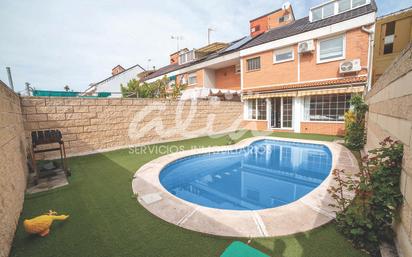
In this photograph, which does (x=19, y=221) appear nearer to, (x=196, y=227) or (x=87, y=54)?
(x=196, y=227)

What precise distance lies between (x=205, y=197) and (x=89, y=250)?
3.70m

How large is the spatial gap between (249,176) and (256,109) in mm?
13051

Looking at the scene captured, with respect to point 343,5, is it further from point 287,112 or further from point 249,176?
point 249,176

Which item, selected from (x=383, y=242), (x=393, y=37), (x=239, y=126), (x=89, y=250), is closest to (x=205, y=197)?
(x=89, y=250)

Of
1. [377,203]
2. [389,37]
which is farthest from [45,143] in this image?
[389,37]

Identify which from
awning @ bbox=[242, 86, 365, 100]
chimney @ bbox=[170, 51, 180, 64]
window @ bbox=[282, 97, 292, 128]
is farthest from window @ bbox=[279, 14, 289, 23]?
chimney @ bbox=[170, 51, 180, 64]

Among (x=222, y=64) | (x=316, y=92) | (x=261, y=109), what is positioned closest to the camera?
(x=316, y=92)

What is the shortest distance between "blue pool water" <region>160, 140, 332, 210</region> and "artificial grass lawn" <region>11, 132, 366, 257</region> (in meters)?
2.14

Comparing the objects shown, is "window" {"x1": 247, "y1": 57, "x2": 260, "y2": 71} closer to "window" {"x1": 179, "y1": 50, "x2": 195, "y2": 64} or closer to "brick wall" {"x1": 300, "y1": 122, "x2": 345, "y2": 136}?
"brick wall" {"x1": 300, "y1": 122, "x2": 345, "y2": 136}

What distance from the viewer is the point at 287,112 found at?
1770 centimetres

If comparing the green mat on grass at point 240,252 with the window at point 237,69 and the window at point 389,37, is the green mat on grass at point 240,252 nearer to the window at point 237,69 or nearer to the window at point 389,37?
the window at point 237,69

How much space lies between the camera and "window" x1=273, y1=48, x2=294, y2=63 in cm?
1705

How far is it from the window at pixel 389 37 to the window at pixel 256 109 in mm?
12549

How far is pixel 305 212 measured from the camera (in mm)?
4273
